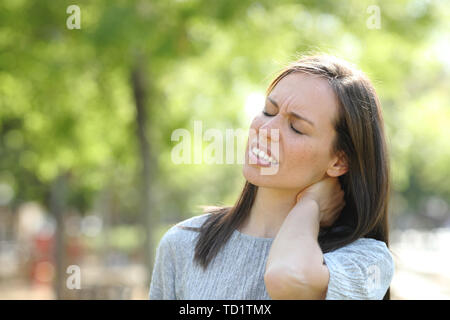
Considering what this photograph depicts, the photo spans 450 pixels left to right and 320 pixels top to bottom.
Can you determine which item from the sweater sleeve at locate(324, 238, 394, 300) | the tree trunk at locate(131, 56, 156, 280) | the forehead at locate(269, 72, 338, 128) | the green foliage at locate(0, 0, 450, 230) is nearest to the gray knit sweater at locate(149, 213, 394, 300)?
the sweater sleeve at locate(324, 238, 394, 300)

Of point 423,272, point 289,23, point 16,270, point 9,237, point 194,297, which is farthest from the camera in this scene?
point 9,237

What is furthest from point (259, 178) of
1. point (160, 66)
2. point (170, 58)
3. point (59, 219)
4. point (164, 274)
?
point (59, 219)

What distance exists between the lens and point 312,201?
1.86 m

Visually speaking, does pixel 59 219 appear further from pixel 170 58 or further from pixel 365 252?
pixel 365 252

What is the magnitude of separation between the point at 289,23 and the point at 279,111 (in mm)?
6489

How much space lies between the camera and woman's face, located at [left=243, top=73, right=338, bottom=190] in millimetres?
1789

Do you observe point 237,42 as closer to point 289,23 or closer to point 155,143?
point 289,23

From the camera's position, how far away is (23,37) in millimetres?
8156

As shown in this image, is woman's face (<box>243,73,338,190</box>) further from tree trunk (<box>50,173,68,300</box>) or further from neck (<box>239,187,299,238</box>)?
tree trunk (<box>50,173,68,300</box>)

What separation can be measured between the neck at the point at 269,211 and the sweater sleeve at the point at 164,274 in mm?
268

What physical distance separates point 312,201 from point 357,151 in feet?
0.66

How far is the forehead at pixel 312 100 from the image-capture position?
1.78 m

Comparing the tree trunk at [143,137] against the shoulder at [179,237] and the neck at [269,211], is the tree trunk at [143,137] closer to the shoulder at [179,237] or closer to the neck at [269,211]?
the shoulder at [179,237]

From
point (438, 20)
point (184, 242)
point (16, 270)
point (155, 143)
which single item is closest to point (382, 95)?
point (438, 20)
